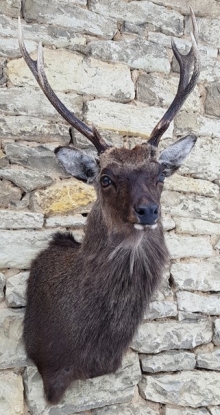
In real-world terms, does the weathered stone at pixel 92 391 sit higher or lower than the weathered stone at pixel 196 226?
lower

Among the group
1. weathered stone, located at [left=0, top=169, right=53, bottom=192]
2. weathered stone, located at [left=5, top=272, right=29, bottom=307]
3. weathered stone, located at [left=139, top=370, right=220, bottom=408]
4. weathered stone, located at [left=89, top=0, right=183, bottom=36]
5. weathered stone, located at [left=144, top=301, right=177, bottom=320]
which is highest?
weathered stone, located at [left=89, top=0, right=183, bottom=36]

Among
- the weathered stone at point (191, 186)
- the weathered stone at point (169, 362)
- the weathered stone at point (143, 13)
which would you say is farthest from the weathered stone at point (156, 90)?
the weathered stone at point (169, 362)

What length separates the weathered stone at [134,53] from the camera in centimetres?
402

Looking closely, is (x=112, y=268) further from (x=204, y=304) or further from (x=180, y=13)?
(x=180, y=13)

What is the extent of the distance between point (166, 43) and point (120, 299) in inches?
80.4

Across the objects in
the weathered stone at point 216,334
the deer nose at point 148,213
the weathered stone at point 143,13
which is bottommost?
the weathered stone at point 216,334

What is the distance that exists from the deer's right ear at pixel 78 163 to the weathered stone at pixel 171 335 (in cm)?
107

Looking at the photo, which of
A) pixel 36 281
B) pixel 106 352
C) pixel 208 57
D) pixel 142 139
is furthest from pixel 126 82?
pixel 106 352

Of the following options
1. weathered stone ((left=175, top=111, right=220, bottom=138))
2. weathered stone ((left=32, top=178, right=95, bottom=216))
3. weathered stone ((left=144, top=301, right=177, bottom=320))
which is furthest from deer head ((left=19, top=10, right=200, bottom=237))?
weathered stone ((left=144, top=301, right=177, bottom=320))

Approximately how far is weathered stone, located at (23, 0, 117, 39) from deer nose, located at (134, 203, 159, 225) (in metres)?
1.71

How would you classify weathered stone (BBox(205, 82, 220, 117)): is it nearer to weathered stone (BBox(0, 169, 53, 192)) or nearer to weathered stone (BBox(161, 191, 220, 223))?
weathered stone (BBox(161, 191, 220, 223))

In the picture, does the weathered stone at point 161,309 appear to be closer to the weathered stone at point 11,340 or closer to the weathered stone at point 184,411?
the weathered stone at point 184,411

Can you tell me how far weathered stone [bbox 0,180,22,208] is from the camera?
359 centimetres

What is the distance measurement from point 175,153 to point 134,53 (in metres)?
1.08
